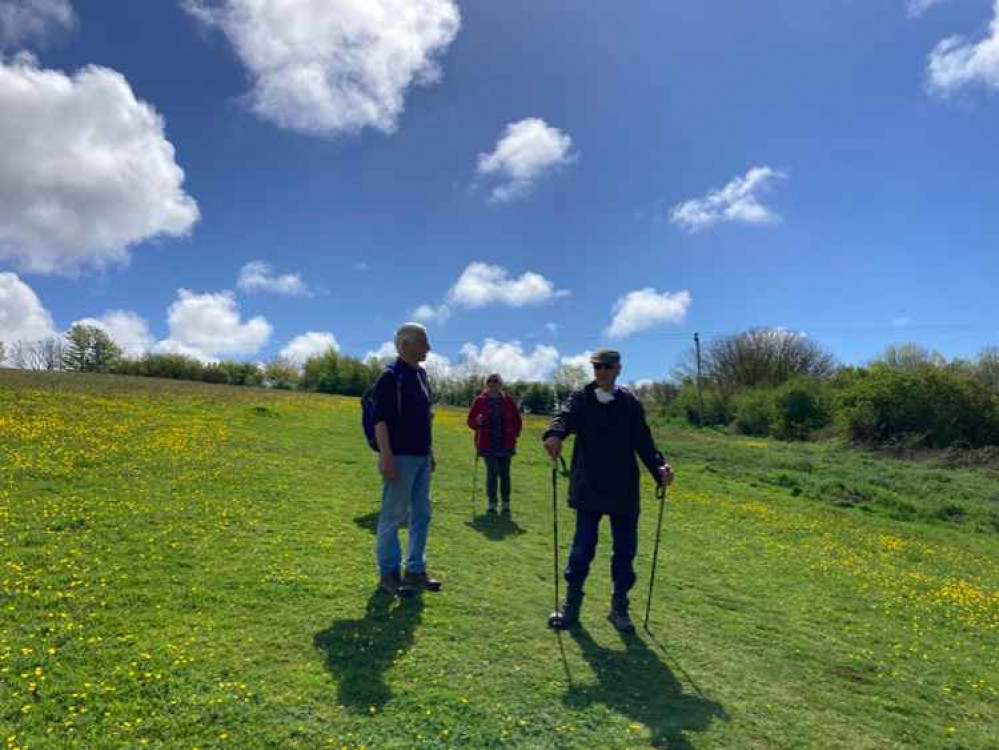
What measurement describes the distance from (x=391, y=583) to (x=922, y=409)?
43.8 m

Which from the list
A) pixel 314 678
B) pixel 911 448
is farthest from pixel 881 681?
pixel 911 448

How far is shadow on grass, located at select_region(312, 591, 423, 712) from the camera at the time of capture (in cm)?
438

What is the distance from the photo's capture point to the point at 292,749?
371cm

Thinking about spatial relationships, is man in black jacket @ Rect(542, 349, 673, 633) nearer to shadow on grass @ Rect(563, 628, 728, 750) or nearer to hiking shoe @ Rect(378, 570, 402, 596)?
shadow on grass @ Rect(563, 628, 728, 750)

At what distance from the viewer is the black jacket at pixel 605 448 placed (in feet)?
19.0

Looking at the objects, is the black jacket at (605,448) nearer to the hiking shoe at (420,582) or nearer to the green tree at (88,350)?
the hiking shoe at (420,582)

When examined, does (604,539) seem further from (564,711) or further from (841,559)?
(564,711)

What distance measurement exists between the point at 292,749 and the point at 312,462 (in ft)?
41.0

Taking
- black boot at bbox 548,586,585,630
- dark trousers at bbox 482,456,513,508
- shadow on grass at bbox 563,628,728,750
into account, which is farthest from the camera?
dark trousers at bbox 482,456,513,508

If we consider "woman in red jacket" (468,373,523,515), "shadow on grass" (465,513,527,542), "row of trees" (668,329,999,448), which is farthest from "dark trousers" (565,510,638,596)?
"row of trees" (668,329,999,448)

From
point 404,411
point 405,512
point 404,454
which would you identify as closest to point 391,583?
point 405,512

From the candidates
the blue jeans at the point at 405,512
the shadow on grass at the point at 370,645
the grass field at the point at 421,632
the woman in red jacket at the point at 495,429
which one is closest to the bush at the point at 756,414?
the grass field at the point at 421,632

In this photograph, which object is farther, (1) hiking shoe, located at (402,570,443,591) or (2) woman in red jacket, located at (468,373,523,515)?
Answer: (2) woman in red jacket, located at (468,373,523,515)

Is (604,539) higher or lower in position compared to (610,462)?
lower
